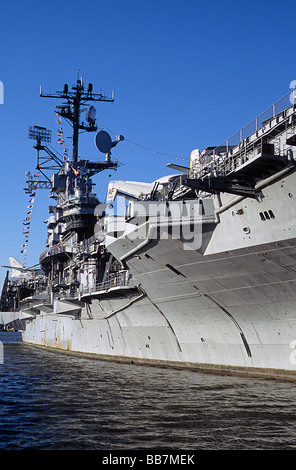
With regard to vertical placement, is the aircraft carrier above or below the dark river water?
above

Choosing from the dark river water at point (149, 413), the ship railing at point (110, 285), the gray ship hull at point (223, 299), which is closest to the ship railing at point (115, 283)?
the ship railing at point (110, 285)

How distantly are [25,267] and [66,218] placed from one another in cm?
1588

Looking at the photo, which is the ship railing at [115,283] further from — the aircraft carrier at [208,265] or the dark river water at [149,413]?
the dark river water at [149,413]

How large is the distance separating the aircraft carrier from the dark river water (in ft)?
4.33

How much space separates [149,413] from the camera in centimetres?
945

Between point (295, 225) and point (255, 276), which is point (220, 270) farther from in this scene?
point (295, 225)

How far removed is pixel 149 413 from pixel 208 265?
4776mm

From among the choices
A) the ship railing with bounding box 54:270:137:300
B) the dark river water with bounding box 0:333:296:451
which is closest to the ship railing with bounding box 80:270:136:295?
the ship railing with bounding box 54:270:137:300

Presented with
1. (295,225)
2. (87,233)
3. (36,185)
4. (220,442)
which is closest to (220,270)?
(295,225)

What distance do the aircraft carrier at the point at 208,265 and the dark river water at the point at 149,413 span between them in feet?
4.33

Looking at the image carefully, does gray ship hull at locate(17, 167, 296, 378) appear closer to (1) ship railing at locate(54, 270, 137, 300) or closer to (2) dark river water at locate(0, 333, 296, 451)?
(1) ship railing at locate(54, 270, 137, 300)

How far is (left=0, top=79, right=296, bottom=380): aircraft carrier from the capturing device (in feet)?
35.3

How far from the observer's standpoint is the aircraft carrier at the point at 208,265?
35.3 ft

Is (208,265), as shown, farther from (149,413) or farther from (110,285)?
(110,285)
